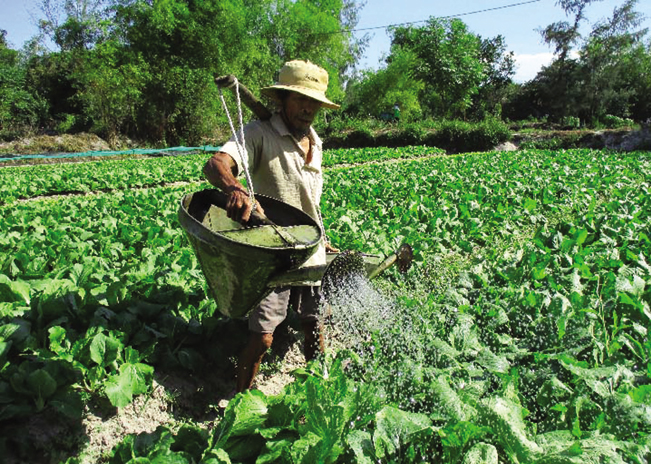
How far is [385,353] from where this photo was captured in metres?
2.97

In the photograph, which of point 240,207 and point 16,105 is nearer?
point 240,207

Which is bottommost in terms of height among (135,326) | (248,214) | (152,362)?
(152,362)

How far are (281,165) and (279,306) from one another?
30.0 inches

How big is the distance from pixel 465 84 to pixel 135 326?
39724 mm

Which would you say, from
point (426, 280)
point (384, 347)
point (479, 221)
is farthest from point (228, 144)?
point (479, 221)

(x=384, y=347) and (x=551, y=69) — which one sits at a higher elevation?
(x=551, y=69)

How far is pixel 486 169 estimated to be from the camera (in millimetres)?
11766

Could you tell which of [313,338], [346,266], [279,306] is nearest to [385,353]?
[313,338]

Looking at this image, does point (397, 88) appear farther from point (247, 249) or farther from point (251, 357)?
point (247, 249)

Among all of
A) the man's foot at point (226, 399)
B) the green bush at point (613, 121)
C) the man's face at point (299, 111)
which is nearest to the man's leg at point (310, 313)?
the man's foot at point (226, 399)

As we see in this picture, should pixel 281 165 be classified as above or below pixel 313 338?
above

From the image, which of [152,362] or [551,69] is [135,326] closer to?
[152,362]

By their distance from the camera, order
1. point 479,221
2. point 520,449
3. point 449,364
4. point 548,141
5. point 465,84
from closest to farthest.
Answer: point 520,449 < point 449,364 < point 479,221 < point 548,141 < point 465,84

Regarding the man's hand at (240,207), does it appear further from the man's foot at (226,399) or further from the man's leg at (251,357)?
the man's foot at (226,399)
